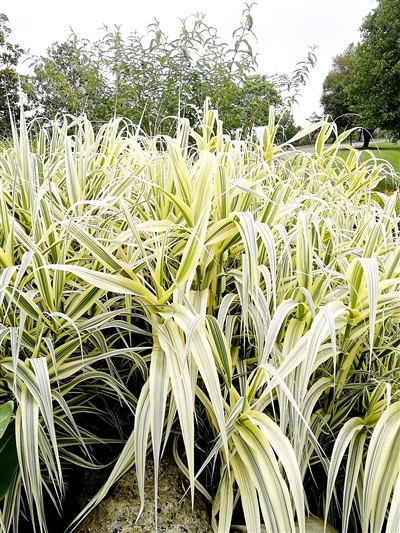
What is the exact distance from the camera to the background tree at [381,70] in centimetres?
1274

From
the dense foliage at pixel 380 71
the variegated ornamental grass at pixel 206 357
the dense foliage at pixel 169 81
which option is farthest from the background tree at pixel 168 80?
the dense foliage at pixel 380 71

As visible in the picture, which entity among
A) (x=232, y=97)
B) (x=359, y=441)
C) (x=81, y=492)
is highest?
(x=232, y=97)

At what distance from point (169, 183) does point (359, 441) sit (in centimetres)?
79

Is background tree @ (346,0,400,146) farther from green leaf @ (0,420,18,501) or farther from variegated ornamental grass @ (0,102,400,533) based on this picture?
green leaf @ (0,420,18,501)

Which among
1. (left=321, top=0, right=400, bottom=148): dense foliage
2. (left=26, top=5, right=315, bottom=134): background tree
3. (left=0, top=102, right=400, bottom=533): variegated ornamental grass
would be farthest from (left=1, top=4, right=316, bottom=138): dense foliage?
(left=321, top=0, right=400, bottom=148): dense foliage

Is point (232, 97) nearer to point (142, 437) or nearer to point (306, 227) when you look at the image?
point (306, 227)

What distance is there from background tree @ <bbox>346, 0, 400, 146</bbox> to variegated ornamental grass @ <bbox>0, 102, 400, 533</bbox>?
43.9ft

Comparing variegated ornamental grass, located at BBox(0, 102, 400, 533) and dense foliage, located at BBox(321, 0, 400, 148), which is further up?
dense foliage, located at BBox(321, 0, 400, 148)

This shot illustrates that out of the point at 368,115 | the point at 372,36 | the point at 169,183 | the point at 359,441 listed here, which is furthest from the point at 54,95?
the point at 372,36

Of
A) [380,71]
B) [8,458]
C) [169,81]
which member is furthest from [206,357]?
[380,71]

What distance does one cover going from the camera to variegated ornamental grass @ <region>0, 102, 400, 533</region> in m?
0.79

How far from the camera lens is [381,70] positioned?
1293 cm

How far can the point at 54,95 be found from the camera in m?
4.41

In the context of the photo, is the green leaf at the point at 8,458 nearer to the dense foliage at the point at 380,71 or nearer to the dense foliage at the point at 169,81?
the dense foliage at the point at 169,81
